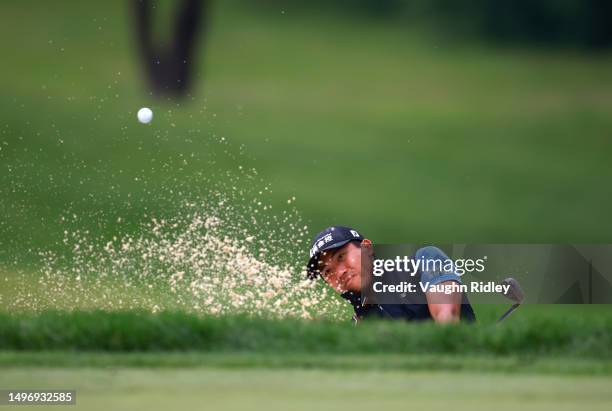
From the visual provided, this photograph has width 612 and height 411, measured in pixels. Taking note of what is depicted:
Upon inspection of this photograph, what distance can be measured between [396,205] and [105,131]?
525 cm

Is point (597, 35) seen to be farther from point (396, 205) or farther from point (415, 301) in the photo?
point (415, 301)

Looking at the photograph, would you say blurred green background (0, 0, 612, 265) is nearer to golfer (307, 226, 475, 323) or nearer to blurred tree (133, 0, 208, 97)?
blurred tree (133, 0, 208, 97)

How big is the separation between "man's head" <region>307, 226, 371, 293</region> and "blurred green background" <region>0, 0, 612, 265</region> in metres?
9.84

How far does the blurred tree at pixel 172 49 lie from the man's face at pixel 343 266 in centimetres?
1495

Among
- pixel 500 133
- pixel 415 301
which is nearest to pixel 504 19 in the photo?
pixel 500 133

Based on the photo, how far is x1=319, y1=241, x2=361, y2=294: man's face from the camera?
728 centimetres

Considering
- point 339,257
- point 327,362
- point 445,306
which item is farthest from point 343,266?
point 327,362

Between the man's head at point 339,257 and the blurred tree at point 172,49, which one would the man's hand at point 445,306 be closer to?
the man's head at point 339,257

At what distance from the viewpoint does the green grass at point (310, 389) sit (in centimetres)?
485

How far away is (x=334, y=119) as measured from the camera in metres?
30.7

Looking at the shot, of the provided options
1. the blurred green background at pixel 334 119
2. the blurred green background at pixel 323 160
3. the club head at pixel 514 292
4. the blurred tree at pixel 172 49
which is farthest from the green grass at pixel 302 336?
the blurred tree at pixel 172 49

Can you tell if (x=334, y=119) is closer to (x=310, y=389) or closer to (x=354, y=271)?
(x=354, y=271)

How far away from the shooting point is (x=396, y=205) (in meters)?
25.6

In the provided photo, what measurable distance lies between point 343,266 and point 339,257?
60mm
